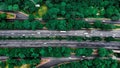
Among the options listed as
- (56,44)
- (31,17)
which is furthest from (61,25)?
(31,17)

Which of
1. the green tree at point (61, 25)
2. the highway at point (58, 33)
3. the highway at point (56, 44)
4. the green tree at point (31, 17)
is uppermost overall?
the green tree at point (31, 17)

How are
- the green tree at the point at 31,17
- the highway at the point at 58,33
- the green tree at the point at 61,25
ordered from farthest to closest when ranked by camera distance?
the highway at the point at 58,33
the green tree at the point at 31,17
the green tree at the point at 61,25

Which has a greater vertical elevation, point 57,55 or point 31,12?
point 31,12

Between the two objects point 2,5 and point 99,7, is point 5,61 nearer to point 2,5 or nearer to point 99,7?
point 2,5

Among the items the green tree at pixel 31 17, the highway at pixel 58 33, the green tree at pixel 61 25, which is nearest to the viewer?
the green tree at pixel 61 25

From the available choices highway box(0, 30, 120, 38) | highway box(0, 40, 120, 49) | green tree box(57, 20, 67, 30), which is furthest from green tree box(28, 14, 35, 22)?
green tree box(57, 20, 67, 30)

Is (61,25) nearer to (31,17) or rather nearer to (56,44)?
(56,44)

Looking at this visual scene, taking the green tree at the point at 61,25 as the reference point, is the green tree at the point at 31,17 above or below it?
above

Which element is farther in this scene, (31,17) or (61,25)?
(31,17)

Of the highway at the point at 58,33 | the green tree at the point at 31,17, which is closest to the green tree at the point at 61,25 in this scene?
the highway at the point at 58,33

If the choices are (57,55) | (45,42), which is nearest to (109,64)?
(57,55)

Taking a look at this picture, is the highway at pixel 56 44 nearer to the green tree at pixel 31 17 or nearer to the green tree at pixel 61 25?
the green tree at pixel 61 25
